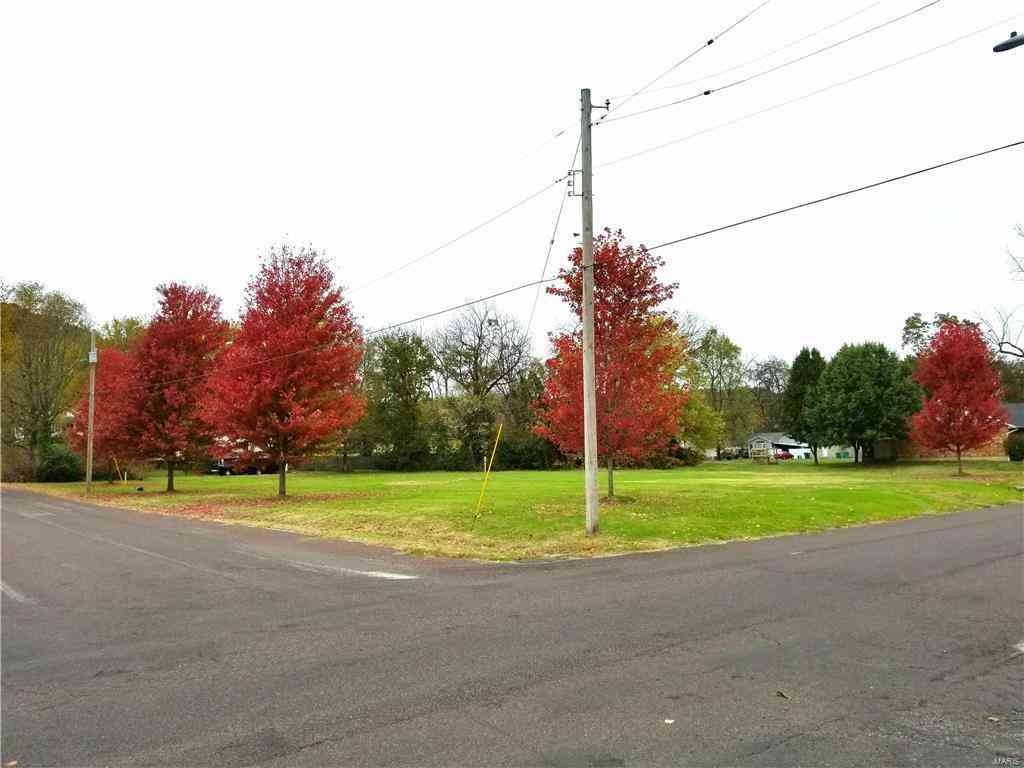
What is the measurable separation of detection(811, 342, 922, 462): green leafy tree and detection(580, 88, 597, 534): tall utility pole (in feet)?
165

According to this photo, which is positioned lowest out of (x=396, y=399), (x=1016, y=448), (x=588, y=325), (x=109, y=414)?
(x=1016, y=448)

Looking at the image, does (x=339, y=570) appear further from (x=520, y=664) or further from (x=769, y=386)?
(x=769, y=386)

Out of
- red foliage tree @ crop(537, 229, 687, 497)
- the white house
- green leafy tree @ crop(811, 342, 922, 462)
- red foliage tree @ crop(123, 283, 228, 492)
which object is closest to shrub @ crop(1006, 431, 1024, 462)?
green leafy tree @ crop(811, 342, 922, 462)

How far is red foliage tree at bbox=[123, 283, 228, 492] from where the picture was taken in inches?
1251

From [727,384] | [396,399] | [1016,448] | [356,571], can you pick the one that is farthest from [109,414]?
[727,384]

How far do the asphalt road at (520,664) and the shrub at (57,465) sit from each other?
140 ft

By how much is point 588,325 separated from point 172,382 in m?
23.5

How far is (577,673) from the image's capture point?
18.5 ft

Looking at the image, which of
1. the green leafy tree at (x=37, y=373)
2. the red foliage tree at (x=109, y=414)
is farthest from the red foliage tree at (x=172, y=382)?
the green leafy tree at (x=37, y=373)

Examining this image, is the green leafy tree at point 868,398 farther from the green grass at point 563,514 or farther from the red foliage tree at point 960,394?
the green grass at point 563,514

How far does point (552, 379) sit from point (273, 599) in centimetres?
1250

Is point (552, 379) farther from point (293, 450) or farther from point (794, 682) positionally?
point (794, 682)

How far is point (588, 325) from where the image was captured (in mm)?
14852

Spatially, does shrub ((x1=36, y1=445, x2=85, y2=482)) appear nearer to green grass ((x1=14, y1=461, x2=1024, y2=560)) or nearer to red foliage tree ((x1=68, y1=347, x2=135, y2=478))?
red foliage tree ((x1=68, y1=347, x2=135, y2=478))
